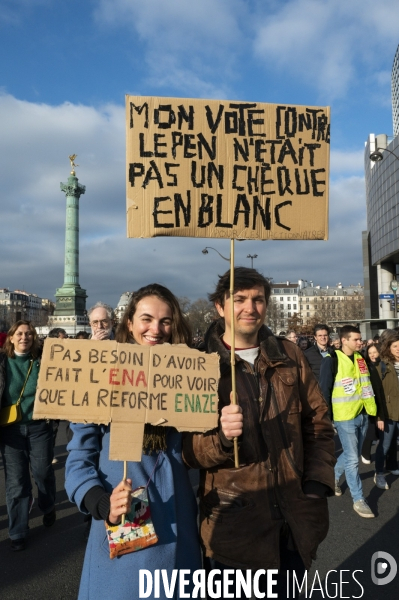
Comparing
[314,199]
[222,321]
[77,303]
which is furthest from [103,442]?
[77,303]

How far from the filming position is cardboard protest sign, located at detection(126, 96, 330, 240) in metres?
2.58

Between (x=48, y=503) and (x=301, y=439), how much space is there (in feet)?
12.0

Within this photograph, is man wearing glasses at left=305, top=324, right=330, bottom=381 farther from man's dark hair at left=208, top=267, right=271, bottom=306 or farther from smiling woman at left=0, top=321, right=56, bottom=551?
man's dark hair at left=208, top=267, right=271, bottom=306

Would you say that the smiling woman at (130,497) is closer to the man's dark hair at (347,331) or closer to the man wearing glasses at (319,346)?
the man's dark hair at (347,331)

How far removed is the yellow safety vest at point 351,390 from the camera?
18.3ft

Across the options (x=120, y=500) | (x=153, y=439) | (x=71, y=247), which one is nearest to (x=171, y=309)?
(x=153, y=439)

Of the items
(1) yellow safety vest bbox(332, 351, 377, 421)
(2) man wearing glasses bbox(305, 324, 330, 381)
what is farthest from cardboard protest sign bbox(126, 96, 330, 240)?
(2) man wearing glasses bbox(305, 324, 330, 381)

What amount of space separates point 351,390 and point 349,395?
60mm

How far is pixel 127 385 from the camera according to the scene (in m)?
2.21

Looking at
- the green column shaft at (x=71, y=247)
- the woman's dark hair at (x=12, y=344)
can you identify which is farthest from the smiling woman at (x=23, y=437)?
the green column shaft at (x=71, y=247)

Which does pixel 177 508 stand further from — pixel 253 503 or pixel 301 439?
pixel 301 439

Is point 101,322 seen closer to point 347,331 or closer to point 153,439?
point 347,331

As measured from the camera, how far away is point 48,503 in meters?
5.20

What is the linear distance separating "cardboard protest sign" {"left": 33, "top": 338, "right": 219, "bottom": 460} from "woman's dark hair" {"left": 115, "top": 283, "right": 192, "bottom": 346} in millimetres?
179
